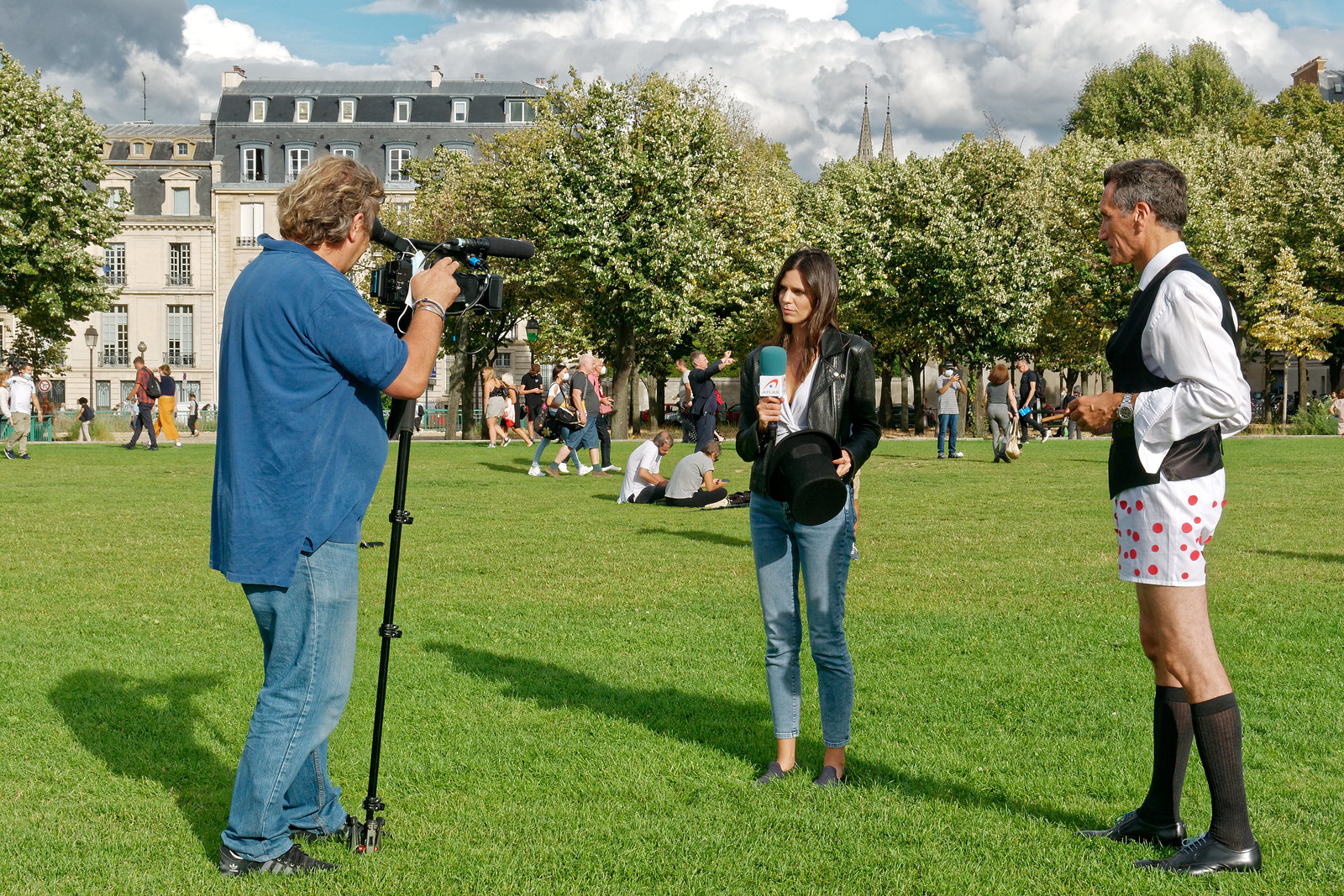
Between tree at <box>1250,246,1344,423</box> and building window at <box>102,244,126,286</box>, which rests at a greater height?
building window at <box>102,244,126,286</box>

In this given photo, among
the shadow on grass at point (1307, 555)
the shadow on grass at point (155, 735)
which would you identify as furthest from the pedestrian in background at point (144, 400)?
the shadow on grass at point (1307, 555)

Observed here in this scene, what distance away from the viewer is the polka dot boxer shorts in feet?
12.1

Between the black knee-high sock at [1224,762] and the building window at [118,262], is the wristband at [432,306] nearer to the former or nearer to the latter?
the black knee-high sock at [1224,762]

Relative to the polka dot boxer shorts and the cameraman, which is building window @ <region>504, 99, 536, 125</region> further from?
the polka dot boxer shorts

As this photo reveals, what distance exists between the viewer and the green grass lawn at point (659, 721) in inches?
157

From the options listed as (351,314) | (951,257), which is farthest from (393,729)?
(951,257)

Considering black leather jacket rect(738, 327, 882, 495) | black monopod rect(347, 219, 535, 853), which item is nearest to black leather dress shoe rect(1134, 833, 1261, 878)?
black leather jacket rect(738, 327, 882, 495)

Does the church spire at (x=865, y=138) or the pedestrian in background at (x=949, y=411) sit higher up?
the church spire at (x=865, y=138)

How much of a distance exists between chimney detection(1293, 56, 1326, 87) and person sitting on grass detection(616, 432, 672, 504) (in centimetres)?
6697

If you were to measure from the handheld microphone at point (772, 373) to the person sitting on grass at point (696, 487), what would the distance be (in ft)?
35.0

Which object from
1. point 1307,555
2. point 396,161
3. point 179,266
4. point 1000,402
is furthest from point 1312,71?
point 1307,555

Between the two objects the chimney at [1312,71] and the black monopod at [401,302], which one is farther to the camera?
the chimney at [1312,71]

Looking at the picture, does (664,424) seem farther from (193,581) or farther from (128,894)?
(128,894)

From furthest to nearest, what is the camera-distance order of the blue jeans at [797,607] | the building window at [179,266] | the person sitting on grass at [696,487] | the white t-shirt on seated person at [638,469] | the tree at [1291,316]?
1. the building window at [179,266]
2. the tree at [1291,316]
3. the white t-shirt on seated person at [638,469]
4. the person sitting on grass at [696,487]
5. the blue jeans at [797,607]
